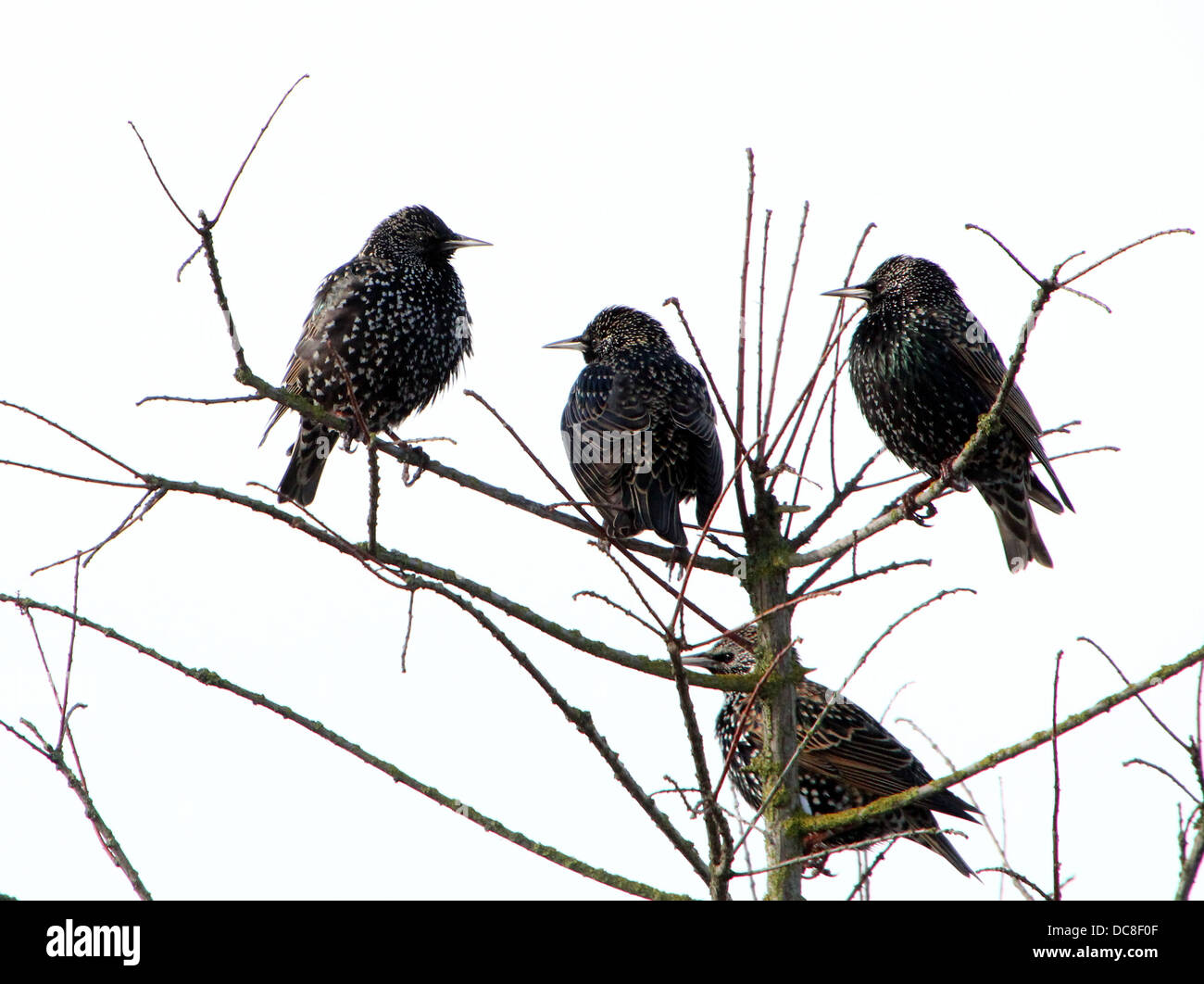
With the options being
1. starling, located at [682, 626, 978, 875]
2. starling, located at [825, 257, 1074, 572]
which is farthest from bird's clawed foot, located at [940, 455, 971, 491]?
starling, located at [682, 626, 978, 875]

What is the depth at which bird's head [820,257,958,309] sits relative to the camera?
5.40m

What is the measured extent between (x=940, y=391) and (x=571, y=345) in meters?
1.80

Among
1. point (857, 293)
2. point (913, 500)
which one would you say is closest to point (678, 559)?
point (913, 500)

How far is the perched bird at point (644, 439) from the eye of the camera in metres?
4.68

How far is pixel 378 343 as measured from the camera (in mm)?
5445

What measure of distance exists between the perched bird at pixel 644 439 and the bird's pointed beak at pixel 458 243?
43.2 inches

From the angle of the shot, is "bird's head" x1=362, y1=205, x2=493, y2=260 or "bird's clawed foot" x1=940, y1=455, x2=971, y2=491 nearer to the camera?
"bird's clawed foot" x1=940, y1=455, x2=971, y2=491

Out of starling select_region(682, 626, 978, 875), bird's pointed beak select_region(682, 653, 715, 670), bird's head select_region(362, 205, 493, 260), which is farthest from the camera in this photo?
bird's head select_region(362, 205, 493, 260)

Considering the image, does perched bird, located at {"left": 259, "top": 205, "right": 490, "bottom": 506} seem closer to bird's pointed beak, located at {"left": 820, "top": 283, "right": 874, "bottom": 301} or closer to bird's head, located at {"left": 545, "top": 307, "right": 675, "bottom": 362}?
bird's head, located at {"left": 545, "top": 307, "right": 675, "bottom": 362}

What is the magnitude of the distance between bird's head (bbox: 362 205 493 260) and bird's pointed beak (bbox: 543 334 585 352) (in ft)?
2.00

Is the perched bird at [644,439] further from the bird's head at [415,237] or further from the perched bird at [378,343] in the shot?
the bird's head at [415,237]

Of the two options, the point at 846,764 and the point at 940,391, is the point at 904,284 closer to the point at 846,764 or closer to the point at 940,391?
the point at 940,391

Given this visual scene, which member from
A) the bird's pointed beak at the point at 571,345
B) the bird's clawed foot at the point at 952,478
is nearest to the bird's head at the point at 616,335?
the bird's pointed beak at the point at 571,345
